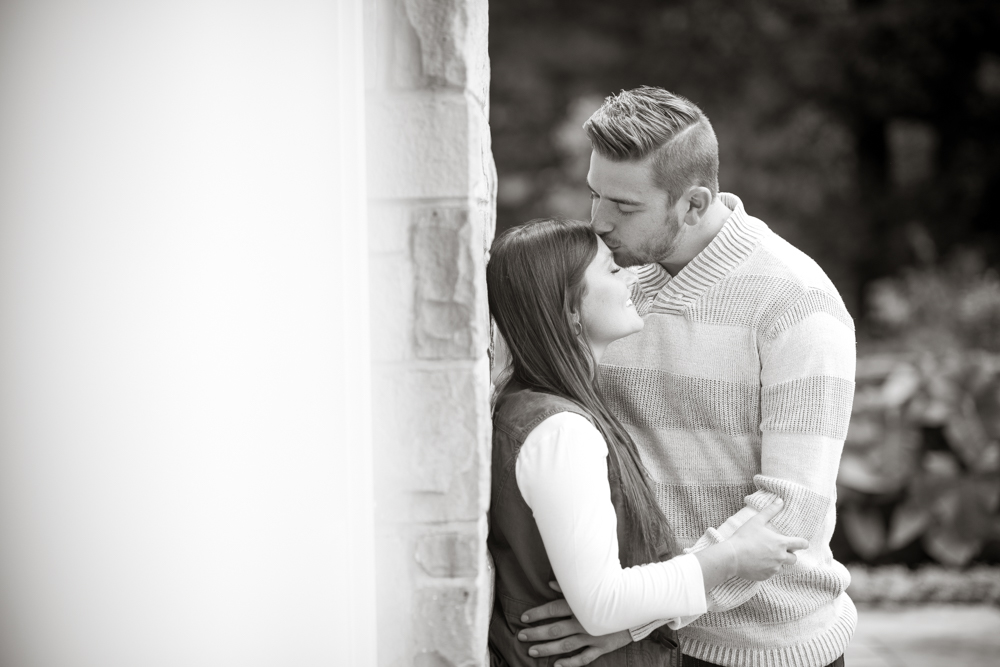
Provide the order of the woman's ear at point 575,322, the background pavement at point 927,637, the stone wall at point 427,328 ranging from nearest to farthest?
the stone wall at point 427,328
the woman's ear at point 575,322
the background pavement at point 927,637

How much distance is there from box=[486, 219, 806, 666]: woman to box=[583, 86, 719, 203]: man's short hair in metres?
0.23

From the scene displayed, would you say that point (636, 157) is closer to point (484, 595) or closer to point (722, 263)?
point (722, 263)

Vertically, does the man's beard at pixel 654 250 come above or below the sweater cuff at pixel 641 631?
above

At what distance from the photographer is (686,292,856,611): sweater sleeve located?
1.39 metres

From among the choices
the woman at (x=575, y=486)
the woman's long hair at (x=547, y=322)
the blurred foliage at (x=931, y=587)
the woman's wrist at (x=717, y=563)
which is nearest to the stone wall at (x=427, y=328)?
the woman at (x=575, y=486)

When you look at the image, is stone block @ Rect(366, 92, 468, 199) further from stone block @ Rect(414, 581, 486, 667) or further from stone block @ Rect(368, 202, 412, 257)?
stone block @ Rect(414, 581, 486, 667)

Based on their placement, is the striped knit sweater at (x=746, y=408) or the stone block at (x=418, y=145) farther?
the striped knit sweater at (x=746, y=408)

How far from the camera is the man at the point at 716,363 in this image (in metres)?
1.46

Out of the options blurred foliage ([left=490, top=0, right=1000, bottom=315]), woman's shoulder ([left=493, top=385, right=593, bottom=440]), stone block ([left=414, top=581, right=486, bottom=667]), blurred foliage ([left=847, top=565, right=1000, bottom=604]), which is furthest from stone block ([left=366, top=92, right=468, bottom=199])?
blurred foliage ([left=490, top=0, right=1000, bottom=315])

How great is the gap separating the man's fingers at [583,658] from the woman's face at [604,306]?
44 centimetres

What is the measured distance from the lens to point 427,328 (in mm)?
1108

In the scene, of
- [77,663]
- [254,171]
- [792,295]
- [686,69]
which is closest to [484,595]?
[77,663]

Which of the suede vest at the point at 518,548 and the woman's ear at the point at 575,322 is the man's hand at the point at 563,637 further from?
the woman's ear at the point at 575,322

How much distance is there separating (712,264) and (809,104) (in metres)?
5.61
